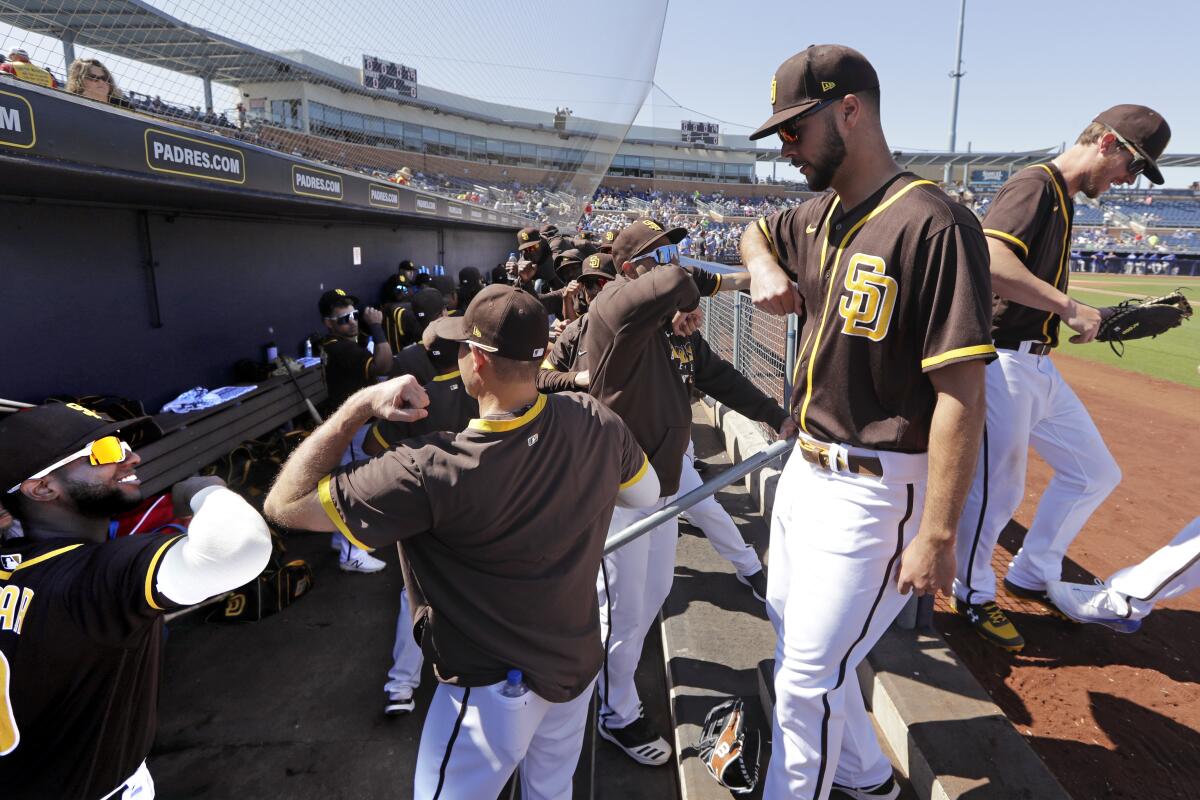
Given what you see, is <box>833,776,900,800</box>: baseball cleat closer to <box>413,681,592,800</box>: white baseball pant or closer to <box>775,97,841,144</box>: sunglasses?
<box>413,681,592,800</box>: white baseball pant

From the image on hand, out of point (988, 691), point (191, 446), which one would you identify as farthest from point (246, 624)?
point (988, 691)

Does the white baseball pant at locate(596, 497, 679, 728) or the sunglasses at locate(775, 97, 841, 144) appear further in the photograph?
the white baseball pant at locate(596, 497, 679, 728)

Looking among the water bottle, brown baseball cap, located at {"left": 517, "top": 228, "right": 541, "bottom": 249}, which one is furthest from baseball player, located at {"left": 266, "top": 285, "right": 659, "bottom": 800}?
brown baseball cap, located at {"left": 517, "top": 228, "right": 541, "bottom": 249}

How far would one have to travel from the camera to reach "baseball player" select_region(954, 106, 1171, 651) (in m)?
2.47

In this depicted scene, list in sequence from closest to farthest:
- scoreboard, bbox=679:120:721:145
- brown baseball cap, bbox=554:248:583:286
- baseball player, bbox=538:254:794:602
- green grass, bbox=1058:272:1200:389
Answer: baseball player, bbox=538:254:794:602 < brown baseball cap, bbox=554:248:583:286 < green grass, bbox=1058:272:1200:389 < scoreboard, bbox=679:120:721:145

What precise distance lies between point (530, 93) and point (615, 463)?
9.28 meters

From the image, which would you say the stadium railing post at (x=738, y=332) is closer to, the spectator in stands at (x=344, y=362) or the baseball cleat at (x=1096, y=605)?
the spectator in stands at (x=344, y=362)

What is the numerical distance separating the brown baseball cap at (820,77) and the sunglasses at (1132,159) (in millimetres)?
1559

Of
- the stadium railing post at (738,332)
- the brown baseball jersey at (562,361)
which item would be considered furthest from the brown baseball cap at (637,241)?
the stadium railing post at (738,332)

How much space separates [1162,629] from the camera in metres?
2.96

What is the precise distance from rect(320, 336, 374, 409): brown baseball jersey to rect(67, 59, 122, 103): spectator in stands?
1.94 metres

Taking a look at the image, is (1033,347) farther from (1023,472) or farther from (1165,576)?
(1165,576)

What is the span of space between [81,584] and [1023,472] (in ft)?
10.7

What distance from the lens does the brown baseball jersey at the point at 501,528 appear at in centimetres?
150
